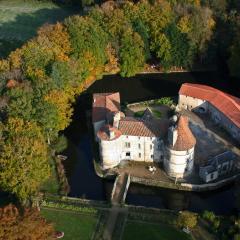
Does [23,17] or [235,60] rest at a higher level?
[235,60]

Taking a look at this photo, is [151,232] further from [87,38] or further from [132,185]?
[87,38]

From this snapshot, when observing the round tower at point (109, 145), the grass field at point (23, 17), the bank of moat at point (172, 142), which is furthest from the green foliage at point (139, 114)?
the grass field at point (23, 17)

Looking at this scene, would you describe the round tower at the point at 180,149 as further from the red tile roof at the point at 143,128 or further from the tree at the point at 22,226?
the tree at the point at 22,226

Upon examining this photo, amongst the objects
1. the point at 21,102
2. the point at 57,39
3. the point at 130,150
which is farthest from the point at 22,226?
the point at 57,39

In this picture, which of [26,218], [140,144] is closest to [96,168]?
[140,144]

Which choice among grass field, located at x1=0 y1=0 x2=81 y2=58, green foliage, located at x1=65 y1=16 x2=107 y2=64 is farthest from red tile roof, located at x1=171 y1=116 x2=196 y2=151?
grass field, located at x1=0 y1=0 x2=81 y2=58

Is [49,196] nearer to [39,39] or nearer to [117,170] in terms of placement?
[117,170]
